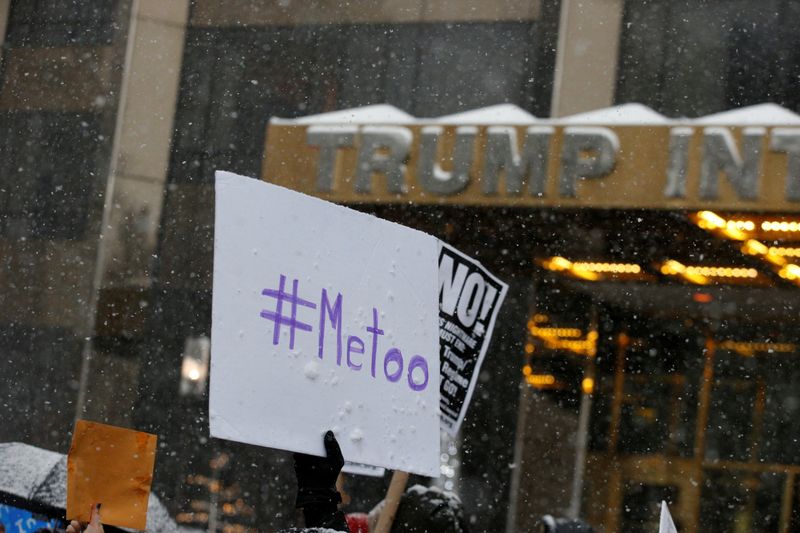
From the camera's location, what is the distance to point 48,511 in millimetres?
4566

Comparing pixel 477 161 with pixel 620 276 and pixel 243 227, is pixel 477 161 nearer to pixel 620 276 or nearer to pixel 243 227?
pixel 620 276

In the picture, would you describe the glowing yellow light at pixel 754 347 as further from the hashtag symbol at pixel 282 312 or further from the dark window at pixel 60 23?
the hashtag symbol at pixel 282 312

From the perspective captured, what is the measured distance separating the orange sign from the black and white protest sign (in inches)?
61.0

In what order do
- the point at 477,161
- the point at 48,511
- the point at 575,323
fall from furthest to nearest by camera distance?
the point at 575,323
the point at 477,161
the point at 48,511

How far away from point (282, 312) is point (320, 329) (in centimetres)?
11

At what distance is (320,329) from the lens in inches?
105

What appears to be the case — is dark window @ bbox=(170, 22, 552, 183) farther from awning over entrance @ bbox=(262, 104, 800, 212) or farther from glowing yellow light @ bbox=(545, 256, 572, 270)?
glowing yellow light @ bbox=(545, 256, 572, 270)

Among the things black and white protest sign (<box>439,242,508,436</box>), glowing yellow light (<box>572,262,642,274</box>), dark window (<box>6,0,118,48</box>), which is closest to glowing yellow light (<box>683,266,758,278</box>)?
glowing yellow light (<box>572,262,642,274</box>)

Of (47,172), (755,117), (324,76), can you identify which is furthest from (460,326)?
(47,172)

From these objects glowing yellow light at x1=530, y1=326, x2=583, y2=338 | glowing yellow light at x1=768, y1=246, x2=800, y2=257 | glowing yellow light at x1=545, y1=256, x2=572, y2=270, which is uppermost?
glowing yellow light at x1=768, y1=246, x2=800, y2=257

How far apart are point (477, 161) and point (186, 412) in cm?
263

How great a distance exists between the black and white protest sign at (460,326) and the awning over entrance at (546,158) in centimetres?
298

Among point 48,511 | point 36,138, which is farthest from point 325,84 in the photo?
point 48,511

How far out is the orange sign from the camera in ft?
9.29
